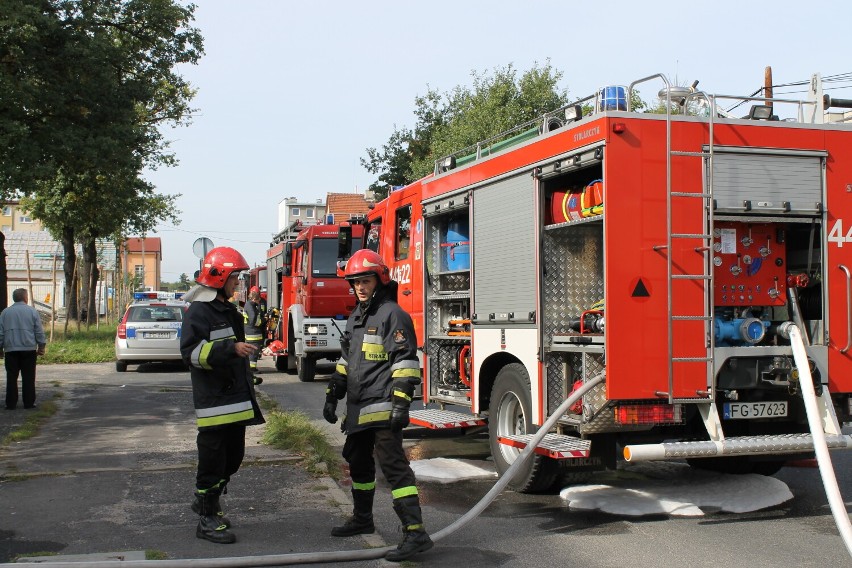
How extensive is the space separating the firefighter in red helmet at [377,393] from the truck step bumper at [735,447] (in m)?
1.47

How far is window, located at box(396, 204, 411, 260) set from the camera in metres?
10.6

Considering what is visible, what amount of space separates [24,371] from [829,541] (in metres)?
10.6

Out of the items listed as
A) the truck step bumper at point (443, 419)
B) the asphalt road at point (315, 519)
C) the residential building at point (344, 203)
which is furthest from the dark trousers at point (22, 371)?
the residential building at point (344, 203)

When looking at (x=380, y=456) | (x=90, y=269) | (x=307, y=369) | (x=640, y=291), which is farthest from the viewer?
(x=90, y=269)

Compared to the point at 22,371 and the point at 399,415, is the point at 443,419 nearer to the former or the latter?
the point at 399,415

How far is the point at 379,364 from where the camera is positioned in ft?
19.7

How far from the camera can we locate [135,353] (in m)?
20.5

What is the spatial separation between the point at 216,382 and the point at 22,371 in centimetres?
788

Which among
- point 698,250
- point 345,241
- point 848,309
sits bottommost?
point 848,309

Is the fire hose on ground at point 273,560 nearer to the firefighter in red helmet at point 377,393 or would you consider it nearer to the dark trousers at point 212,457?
the firefighter in red helmet at point 377,393

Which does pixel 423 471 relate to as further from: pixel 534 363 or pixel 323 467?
pixel 534 363

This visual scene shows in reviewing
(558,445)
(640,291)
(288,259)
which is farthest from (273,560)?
(288,259)

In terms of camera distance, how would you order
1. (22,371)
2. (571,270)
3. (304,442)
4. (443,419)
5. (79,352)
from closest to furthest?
(571,270) < (443,419) < (304,442) < (22,371) < (79,352)

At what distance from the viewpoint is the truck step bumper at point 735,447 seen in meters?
6.07
